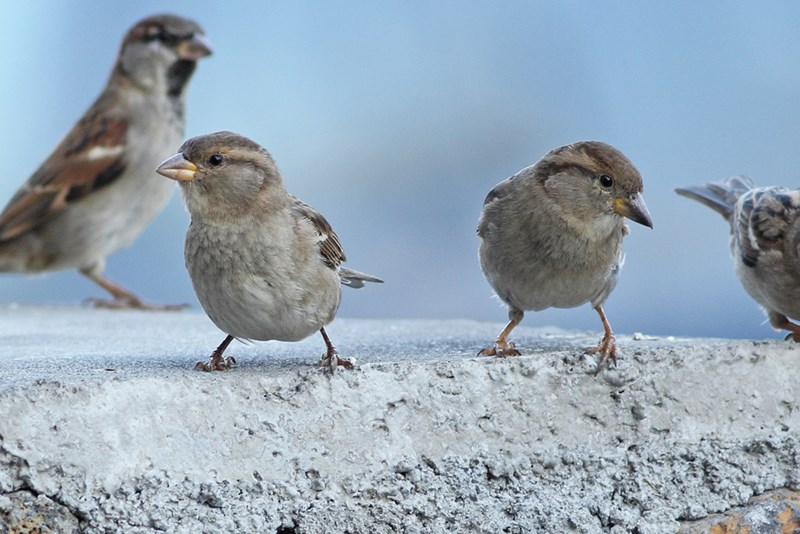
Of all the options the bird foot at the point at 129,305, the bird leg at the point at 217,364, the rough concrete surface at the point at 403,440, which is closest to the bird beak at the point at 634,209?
the rough concrete surface at the point at 403,440

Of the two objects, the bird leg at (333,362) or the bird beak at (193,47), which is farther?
the bird beak at (193,47)

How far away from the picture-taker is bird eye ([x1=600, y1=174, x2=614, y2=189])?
97.4 inches

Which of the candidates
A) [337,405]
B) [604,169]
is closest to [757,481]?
[604,169]

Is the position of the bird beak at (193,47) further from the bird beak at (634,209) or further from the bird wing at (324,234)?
the bird beak at (634,209)

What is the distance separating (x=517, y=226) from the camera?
257cm

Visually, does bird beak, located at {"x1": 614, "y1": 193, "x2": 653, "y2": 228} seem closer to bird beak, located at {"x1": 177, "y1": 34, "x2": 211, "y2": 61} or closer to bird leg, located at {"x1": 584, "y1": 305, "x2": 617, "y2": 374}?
bird leg, located at {"x1": 584, "y1": 305, "x2": 617, "y2": 374}

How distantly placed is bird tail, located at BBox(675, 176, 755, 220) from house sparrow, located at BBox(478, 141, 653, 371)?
1090mm

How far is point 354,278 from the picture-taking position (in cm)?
255

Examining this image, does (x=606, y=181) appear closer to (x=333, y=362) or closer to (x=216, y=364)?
(x=333, y=362)

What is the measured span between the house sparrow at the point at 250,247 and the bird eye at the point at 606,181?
690mm

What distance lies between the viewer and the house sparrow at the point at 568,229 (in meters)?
2.48

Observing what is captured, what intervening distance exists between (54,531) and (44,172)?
3559 millimetres

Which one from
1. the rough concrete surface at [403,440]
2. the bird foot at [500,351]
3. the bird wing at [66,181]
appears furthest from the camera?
the bird wing at [66,181]

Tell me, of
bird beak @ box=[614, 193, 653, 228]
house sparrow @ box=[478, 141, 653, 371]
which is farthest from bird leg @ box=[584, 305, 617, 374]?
bird beak @ box=[614, 193, 653, 228]
